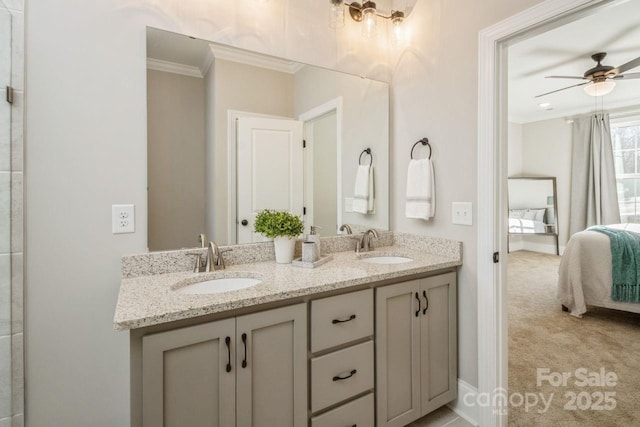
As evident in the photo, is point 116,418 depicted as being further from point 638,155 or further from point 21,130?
point 638,155

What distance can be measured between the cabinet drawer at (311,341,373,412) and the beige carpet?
0.99m

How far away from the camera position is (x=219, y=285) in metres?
1.49

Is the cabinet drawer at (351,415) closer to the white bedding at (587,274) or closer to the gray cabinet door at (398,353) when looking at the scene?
the gray cabinet door at (398,353)

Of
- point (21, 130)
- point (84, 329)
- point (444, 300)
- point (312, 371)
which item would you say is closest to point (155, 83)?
point (21, 130)

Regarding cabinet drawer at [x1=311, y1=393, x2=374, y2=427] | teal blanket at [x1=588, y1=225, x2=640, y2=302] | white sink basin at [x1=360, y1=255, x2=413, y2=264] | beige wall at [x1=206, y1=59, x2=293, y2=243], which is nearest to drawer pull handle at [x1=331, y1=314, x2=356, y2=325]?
cabinet drawer at [x1=311, y1=393, x2=374, y2=427]

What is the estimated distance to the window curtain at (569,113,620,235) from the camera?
17.4 feet

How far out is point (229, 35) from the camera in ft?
5.34

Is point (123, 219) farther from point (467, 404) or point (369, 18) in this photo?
point (467, 404)

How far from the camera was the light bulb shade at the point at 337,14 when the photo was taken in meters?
1.87

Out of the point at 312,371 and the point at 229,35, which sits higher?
the point at 229,35

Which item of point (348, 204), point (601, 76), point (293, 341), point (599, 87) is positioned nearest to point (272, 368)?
point (293, 341)

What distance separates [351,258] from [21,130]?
1.61 meters

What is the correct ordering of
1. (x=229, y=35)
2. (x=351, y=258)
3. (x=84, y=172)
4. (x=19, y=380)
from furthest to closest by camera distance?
(x=351, y=258), (x=229, y=35), (x=84, y=172), (x=19, y=380)

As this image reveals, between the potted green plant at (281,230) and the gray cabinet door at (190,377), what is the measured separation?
23.8 inches
